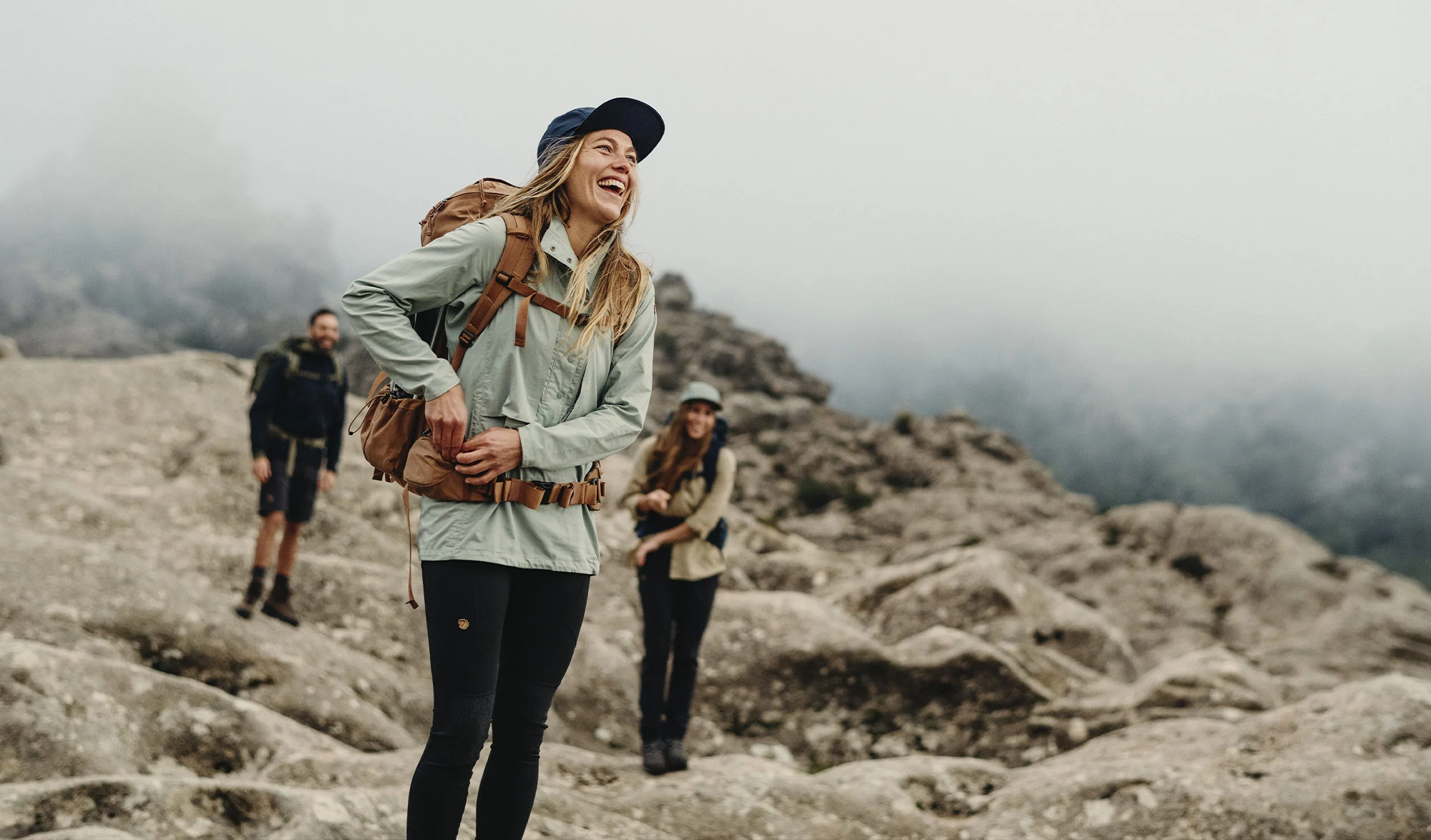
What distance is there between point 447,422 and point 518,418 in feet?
1.19

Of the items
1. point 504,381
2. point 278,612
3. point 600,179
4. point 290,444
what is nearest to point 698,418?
point 600,179

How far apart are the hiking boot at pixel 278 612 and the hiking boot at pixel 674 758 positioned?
5.87 metres

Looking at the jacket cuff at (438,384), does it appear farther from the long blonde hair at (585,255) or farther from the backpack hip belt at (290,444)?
the backpack hip belt at (290,444)

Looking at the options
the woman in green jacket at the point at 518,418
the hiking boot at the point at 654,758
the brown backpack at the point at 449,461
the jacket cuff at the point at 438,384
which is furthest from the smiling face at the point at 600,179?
the hiking boot at the point at 654,758

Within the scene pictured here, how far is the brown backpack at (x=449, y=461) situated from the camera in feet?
14.2

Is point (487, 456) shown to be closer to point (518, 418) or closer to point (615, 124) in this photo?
point (518, 418)

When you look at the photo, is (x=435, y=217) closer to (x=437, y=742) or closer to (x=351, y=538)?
(x=437, y=742)

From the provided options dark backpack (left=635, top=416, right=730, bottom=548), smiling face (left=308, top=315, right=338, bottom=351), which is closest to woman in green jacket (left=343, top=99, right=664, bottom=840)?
dark backpack (left=635, top=416, right=730, bottom=548)

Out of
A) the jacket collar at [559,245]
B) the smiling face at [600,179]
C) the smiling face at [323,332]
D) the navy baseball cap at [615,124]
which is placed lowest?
the smiling face at [323,332]

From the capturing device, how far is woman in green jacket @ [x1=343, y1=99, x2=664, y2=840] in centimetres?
429

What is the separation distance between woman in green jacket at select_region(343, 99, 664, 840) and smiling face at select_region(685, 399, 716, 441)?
13.9 ft

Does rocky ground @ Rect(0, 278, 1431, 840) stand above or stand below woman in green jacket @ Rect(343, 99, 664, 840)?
below

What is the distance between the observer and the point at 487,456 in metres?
4.27

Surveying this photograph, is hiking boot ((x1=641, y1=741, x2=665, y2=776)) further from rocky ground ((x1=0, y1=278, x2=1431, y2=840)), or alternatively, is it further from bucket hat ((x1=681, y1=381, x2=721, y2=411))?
bucket hat ((x1=681, y1=381, x2=721, y2=411))
